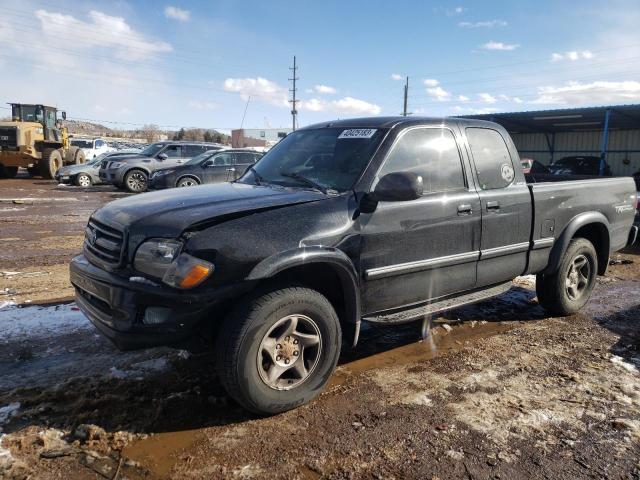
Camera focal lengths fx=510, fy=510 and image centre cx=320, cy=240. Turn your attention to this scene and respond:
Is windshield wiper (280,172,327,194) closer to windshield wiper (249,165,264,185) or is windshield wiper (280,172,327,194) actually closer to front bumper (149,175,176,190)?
windshield wiper (249,165,264,185)

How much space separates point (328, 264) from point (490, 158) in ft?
7.00

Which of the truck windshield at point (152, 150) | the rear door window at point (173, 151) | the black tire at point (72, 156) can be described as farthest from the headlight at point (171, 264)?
the black tire at point (72, 156)

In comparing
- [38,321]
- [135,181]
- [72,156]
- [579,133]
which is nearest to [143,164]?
[135,181]

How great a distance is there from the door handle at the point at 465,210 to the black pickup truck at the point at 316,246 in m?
0.02

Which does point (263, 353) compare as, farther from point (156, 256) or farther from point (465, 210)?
point (465, 210)

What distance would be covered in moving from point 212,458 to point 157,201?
1739 millimetres

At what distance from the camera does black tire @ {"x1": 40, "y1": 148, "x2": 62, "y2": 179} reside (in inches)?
890

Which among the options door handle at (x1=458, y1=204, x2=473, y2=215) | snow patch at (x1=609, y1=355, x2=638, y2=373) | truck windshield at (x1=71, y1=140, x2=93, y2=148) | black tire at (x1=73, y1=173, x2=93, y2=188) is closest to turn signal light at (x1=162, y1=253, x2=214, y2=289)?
door handle at (x1=458, y1=204, x2=473, y2=215)

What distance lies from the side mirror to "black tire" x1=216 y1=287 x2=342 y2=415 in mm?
826

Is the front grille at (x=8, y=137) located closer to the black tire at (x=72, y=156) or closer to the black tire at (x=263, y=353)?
the black tire at (x=72, y=156)

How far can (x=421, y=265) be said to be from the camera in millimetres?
3881

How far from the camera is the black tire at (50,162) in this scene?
74.1 feet

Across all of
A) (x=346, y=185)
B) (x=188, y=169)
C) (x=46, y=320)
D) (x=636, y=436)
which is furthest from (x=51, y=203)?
(x=636, y=436)

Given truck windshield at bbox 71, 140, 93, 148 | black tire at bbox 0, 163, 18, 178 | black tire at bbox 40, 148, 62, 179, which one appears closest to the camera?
black tire at bbox 40, 148, 62, 179
